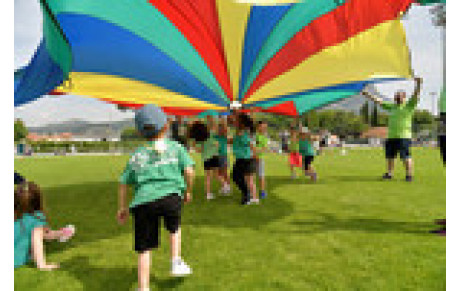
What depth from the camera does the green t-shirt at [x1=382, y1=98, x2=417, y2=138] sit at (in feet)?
22.9

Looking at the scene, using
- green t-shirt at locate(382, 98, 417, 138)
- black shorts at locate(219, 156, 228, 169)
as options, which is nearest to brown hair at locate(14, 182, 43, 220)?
black shorts at locate(219, 156, 228, 169)

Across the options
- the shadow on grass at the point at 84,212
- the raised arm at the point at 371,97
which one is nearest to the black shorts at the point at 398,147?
the raised arm at the point at 371,97

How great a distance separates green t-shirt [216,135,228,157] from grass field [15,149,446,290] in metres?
1.00

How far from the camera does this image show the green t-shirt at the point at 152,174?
2.50m

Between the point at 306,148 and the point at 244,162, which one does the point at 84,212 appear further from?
the point at 306,148

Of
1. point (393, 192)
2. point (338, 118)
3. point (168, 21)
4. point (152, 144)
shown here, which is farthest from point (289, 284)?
point (338, 118)

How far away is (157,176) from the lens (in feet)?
8.30

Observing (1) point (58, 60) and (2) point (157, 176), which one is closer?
(2) point (157, 176)

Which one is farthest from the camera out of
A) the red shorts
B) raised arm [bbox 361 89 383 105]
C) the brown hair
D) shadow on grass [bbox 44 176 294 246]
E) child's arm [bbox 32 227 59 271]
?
the red shorts

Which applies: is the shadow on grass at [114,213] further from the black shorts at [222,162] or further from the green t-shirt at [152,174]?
the green t-shirt at [152,174]

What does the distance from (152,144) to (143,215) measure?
0.56 meters

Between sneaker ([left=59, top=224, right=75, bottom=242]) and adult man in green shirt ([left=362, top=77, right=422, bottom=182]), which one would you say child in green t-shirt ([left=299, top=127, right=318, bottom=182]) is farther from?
sneaker ([left=59, top=224, right=75, bottom=242])

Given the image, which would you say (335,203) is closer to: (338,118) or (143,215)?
(143,215)

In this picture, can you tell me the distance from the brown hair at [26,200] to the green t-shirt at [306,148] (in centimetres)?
638
